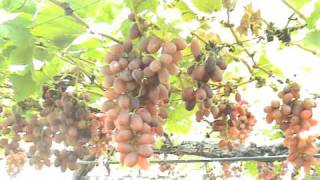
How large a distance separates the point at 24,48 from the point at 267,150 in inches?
77.3

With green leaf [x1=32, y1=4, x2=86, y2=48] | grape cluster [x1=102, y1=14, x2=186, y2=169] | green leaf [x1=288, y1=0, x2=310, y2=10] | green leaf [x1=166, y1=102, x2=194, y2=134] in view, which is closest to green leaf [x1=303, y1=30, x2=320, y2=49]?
green leaf [x1=288, y1=0, x2=310, y2=10]

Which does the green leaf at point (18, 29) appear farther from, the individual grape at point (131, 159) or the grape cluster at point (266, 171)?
the grape cluster at point (266, 171)

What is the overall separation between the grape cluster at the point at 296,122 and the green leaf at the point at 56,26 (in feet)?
2.30

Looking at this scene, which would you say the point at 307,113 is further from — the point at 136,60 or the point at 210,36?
the point at 136,60

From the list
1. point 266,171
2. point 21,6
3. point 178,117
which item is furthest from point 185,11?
point 266,171

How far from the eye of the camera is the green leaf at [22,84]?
2.03 metres

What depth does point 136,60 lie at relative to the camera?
1.33 metres

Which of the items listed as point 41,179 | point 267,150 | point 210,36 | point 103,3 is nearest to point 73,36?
point 103,3

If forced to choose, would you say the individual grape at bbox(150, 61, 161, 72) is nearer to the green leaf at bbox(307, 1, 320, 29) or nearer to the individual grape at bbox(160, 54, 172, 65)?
the individual grape at bbox(160, 54, 172, 65)

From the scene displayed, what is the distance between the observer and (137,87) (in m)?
1.33

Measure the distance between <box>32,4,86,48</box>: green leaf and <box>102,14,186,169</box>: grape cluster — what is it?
29 centimetres

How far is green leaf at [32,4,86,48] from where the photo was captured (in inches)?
63.1

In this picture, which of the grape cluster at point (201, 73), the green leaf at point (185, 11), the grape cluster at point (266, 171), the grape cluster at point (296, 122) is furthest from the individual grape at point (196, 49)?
the grape cluster at point (266, 171)

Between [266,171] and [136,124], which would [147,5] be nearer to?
[136,124]
